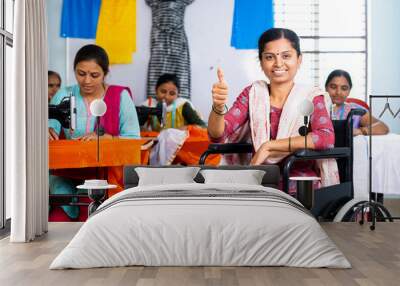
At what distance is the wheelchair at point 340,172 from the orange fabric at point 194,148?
61 mm

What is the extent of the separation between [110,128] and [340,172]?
8.86 feet

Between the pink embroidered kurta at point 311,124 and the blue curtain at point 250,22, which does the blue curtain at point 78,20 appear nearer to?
the blue curtain at point 250,22

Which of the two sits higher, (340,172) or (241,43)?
(241,43)

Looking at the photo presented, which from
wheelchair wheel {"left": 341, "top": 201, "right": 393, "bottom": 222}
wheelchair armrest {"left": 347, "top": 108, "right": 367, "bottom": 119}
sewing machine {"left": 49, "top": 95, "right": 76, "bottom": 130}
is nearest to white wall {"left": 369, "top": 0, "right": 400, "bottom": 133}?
wheelchair armrest {"left": 347, "top": 108, "right": 367, "bottom": 119}

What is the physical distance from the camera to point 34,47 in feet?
20.1

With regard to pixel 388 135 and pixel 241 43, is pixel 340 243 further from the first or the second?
pixel 241 43

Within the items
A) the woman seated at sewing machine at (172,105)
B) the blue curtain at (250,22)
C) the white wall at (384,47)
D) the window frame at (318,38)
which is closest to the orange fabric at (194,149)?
the woman seated at sewing machine at (172,105)

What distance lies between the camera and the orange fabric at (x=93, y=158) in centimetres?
705

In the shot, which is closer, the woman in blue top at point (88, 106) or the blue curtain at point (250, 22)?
the woman in blue top at point (88, 106)

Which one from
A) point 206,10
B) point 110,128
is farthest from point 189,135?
point 206,10

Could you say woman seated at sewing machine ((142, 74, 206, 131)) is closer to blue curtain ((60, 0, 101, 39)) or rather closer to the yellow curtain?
the yellow curtain

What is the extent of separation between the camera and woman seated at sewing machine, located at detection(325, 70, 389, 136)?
734cm

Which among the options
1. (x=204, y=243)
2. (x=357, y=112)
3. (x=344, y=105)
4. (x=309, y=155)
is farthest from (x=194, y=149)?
(x=204, y=243)

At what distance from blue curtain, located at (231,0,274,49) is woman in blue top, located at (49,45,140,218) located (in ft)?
4.79
